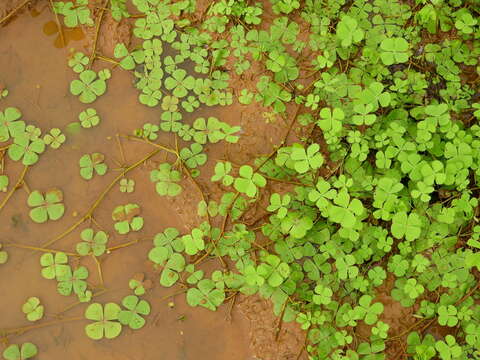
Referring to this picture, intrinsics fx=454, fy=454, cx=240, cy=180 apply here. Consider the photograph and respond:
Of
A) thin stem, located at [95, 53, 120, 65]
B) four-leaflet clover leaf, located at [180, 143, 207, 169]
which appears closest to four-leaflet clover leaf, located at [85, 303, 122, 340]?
four-leaflet clover leaf, located at [180, 143, 207, 169]

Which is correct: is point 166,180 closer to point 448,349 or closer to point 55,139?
point 55,139

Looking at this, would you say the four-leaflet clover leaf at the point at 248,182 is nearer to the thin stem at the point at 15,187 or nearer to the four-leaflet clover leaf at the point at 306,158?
the four-leaflet clover leaf at the point at 306,158

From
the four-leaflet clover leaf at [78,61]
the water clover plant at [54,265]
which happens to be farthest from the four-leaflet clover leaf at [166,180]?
the four-leaflet clover leaf at [78,61]

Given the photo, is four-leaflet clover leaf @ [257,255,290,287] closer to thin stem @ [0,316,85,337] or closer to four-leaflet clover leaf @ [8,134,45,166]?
thin stem @ [0,316,85,337]

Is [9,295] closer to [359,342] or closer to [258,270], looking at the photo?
[258,270]

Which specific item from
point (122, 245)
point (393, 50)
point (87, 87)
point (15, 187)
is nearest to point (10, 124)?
point (15, 187)
